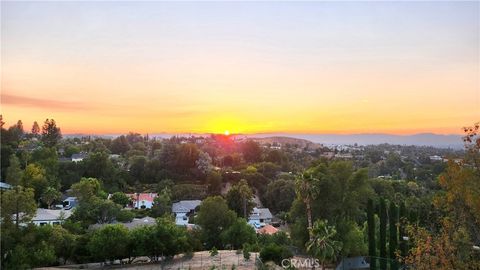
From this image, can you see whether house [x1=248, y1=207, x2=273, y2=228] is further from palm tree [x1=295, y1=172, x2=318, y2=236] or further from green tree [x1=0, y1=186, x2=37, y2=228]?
green tree [x1=0, y1=186, x2=37, y2=228]

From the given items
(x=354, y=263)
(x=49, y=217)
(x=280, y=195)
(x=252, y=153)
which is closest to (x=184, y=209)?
(x=280, y=195)

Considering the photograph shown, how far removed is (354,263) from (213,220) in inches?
570

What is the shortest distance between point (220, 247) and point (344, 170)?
14.8 metres

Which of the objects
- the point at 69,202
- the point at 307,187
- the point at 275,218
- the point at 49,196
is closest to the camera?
the point at 307,187

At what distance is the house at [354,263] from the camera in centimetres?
3422

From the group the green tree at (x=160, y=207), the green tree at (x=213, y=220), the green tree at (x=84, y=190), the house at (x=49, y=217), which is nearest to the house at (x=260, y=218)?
the green tree at (x=160, y=207)

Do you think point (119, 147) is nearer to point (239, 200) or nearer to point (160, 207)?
point (160, 207)

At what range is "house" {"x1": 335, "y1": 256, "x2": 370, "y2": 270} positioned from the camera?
34225mm

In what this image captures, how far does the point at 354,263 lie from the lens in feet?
116

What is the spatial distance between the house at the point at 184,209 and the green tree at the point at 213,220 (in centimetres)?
1709

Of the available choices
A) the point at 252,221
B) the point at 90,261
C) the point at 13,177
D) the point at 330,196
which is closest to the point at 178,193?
the point at 252,221

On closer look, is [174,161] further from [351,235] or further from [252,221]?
[351,235]

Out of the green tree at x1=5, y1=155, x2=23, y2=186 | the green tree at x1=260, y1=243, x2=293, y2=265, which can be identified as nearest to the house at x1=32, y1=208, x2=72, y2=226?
the green tree at x1=5, y1=155, x2=23, y2=186

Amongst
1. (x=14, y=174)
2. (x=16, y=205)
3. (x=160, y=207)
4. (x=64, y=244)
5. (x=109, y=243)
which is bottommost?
(x=160, y=207)
